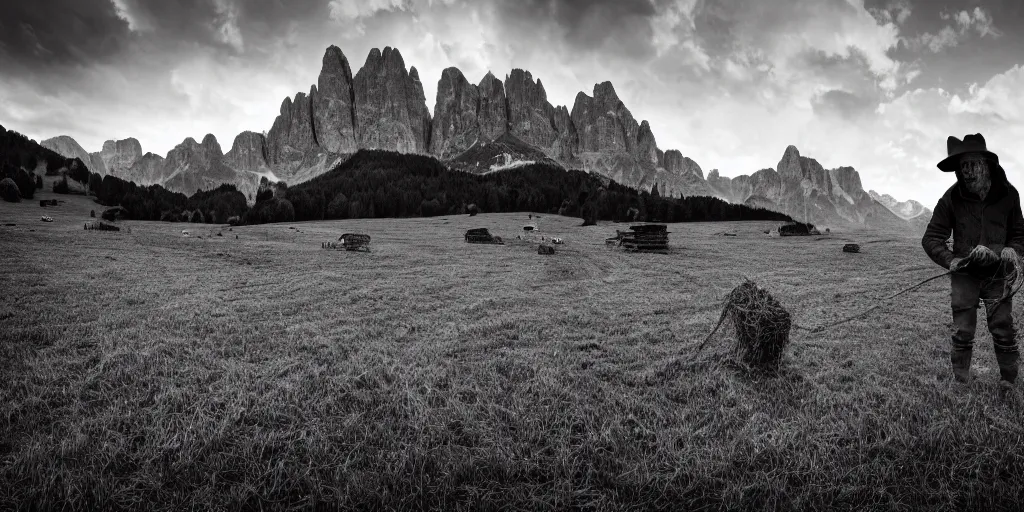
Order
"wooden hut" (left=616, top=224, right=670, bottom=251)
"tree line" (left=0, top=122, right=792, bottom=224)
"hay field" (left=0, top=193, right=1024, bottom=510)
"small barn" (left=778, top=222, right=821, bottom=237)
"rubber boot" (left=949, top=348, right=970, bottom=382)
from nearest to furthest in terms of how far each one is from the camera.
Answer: "hay field" (left=0, top=193, right=1024, bottom=510) < "rubber boot" (left=949, top=348, right=970, bottom=382) < "wooden hut" (left=616, top=224, right=670, bottom=251) < "small barn" (left=778, top=222, right=821, bottom=237) < "tree line" (left=0, top=122, right=792, bottom=224)

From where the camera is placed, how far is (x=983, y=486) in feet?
10.2

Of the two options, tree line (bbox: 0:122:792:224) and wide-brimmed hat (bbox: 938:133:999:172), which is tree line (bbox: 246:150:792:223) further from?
wide-brimmed hat (bbox: 938:133:999:172)

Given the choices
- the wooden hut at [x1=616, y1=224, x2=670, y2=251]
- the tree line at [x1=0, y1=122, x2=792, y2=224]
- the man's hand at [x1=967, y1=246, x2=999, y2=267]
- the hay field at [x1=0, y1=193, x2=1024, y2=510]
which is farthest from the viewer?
the tree line at [x1=0, y1=122, x2=792, y2=224]

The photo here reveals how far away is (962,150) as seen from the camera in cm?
536

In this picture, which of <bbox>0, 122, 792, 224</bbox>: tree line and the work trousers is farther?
<bbox>0, 122, 792, 224</bbox>: tree line

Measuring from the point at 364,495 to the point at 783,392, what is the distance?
5186 millimetres

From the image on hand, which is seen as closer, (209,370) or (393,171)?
(209,370)

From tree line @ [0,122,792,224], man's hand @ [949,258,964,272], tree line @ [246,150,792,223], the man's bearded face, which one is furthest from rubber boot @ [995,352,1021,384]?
tree line @ [246,150,792,223]

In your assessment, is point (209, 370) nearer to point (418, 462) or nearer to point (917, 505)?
point (418, 462)

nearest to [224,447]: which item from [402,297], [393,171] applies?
[402,297]

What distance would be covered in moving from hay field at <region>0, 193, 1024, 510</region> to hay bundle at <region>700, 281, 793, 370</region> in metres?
0.29

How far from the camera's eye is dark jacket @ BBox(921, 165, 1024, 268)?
5.30m

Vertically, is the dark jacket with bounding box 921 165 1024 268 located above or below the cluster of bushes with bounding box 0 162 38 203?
below

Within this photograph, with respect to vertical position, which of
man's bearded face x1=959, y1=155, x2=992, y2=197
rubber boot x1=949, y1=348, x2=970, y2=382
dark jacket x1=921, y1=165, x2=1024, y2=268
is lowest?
rubber boot x1=949, y1=348, x2=970, y2=382
